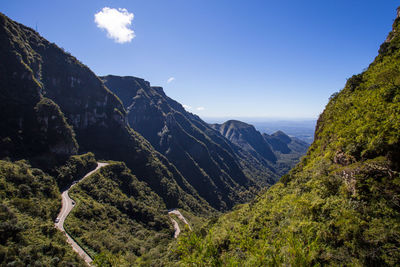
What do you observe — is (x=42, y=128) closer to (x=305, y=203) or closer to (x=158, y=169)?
(x=158, y=169)

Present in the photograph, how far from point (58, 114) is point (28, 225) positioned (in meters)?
70.3

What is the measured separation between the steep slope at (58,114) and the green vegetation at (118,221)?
18.8 m

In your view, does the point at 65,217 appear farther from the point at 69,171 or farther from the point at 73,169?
the point at 73,169

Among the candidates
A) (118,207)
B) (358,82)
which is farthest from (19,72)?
(358,82)

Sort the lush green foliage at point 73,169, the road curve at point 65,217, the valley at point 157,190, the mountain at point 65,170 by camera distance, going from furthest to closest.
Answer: the lush green foliage at point 73,169
the road curve at point 65,217
the mountain at point 65,170
the valley at point 157,190

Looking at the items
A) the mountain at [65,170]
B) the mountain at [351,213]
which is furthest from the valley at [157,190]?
the mountain at [65,170]

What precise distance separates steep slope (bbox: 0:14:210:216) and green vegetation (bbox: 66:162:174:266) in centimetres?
1876

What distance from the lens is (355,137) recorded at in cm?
2009

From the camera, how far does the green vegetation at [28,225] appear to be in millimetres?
28328

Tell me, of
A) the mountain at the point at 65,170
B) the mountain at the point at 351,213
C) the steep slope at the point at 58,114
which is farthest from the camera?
the steep slope at the point at 58,114

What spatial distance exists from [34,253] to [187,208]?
101245 mm

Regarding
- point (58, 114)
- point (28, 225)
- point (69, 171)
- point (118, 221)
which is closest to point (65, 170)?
point (69, 171)

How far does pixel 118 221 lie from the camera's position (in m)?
69.1

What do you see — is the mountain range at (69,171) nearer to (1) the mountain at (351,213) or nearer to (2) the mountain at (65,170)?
(2) the mountain at (65,170)
